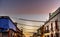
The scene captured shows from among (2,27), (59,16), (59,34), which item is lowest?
(59,34)

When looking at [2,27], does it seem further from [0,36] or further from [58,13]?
[58,13]

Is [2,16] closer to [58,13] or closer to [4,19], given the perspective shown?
[4,19]

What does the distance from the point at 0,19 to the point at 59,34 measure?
26.3 feet

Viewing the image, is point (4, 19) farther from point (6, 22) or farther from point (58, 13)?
point (58, 13)

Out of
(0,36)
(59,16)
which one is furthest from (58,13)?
(0,36)

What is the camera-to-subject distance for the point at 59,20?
18.9 metres

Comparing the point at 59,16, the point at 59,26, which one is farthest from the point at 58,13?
the point at 59,26

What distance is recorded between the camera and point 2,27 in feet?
55.2

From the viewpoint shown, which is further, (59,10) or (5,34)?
(59,10)

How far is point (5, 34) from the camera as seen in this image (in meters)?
16.6

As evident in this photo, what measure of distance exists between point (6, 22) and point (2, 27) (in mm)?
830

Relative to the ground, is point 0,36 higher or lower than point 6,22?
lower

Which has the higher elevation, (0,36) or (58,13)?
(58,13)

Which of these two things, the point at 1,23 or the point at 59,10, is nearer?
the point at 1,23
